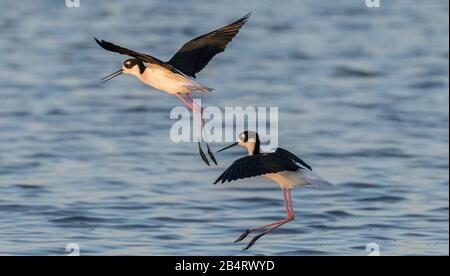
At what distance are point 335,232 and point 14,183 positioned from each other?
4.26m

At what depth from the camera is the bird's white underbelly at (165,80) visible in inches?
387

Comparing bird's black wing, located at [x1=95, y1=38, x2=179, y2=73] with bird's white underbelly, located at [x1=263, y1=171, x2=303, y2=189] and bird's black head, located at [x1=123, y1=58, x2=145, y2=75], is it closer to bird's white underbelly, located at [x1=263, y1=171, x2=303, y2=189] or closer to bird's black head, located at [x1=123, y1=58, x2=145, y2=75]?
bird's black head, located at [x1=123, y1=58, x2=145, y2=75]

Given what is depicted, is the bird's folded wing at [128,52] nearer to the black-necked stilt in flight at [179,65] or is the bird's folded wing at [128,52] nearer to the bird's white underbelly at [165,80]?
the black-necked stilt in flight at [179,65]

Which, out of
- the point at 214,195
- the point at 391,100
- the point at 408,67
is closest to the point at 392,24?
the point at 408,67

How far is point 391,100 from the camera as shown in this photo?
2103 centimetres

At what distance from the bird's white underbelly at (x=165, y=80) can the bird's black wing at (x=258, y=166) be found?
30.5 inches

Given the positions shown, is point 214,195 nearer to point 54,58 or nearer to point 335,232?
point 335,232

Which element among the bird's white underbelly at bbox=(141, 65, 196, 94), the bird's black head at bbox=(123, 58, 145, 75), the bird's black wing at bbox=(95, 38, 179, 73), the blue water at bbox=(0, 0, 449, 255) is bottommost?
the blue water at bbox=(0, 0, 449, 255)

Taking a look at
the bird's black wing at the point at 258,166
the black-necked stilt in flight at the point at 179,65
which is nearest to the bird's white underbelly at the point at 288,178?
the bird's black wing at the point at 258,166

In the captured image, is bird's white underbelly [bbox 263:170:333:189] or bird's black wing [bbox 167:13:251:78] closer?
bird's white underbelly [bbox 263:170:333:189]

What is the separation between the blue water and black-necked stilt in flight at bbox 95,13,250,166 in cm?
196

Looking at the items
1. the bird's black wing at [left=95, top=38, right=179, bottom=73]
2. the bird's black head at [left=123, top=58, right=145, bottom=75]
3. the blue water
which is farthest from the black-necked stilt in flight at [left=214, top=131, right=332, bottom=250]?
the blue water

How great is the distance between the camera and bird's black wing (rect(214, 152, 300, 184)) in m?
9.30

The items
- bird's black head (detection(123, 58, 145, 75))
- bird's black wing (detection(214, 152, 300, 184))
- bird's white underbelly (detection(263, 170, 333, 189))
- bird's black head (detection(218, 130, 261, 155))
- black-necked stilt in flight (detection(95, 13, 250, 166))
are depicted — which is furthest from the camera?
bird's black head (detection(218, 130, 261, 155))
